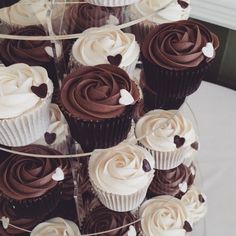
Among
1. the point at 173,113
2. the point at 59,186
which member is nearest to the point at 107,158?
the point at 59,186

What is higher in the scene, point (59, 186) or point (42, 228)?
point (59, 186)

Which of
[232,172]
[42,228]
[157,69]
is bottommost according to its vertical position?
[232,172]

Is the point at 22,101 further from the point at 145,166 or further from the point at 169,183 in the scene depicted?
the point at 169,183

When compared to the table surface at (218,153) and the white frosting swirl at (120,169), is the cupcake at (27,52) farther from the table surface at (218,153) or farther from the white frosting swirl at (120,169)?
the table surface at (218,153)

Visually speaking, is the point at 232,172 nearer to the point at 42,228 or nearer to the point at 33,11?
the point at 42,228

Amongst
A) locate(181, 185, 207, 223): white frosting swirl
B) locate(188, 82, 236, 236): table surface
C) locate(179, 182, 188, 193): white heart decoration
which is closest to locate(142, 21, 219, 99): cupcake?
locate(179, 182, 188, 193): white heart decoration

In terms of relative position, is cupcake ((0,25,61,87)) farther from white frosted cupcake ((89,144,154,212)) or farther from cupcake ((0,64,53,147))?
white frosted cupcake ((89,144,154,212))

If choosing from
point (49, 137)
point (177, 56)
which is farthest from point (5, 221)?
point (177, 56)
